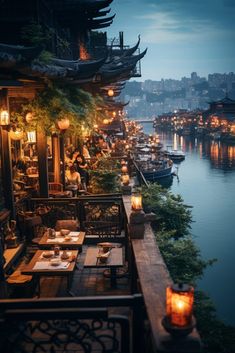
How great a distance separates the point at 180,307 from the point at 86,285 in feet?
19.0

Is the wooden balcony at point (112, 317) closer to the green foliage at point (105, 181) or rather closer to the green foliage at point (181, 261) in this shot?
the green foliage at point (181, 261)

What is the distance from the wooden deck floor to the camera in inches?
347

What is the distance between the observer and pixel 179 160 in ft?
249

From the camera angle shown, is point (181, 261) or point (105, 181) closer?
point (181, 261)

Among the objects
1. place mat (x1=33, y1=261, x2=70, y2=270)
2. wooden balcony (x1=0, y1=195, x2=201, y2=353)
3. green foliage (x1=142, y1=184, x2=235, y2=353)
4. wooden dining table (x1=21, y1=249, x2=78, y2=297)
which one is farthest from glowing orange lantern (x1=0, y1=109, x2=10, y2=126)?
wooden balcony (x1=0, y1=195, x2=201, y2=353)

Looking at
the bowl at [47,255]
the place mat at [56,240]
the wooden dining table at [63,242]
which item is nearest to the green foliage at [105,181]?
the wooden dining table at [63,242]

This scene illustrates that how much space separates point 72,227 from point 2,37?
7897 mm

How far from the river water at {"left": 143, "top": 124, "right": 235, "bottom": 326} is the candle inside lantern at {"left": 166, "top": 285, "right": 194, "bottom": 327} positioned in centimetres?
1762

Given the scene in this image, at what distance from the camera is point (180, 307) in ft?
12.4

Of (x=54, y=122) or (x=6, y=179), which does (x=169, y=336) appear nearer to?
(x=6, y=179)

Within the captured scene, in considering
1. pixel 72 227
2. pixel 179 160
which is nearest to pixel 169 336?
pixel 72 227

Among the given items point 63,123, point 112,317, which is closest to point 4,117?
point 63,123

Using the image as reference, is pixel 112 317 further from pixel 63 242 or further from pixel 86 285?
pixel 63 242

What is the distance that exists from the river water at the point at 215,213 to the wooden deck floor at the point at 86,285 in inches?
495
